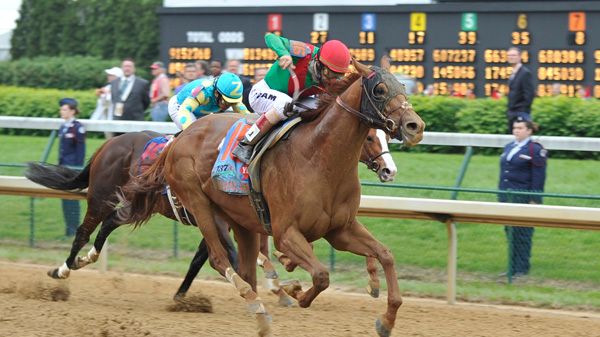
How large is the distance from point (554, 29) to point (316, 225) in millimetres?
8091

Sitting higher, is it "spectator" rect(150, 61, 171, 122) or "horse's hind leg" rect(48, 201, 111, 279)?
"spectator" rect(150, 61, 171, 122)

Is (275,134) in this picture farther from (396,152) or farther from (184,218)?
(396,152)

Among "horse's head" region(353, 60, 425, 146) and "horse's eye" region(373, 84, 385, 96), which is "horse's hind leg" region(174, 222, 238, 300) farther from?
"horse's eye" region(373, 84, 385, 96)

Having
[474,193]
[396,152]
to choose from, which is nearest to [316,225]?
[474,193]

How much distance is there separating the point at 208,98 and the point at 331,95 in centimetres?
179

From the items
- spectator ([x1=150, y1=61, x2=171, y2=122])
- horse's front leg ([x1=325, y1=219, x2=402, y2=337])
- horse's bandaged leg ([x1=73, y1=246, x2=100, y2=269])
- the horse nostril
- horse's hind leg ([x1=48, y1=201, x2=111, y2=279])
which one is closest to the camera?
the horse nostril

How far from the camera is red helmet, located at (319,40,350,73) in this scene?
6456 millimetres

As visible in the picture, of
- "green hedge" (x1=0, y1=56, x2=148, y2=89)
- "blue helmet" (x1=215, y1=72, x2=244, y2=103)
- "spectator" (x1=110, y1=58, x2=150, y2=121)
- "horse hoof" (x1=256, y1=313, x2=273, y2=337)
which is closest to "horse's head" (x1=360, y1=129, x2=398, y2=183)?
"horse hoof" (x1=256, y1=313, x2=273, y2=337)

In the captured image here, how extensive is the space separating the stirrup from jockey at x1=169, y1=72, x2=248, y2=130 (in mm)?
1093

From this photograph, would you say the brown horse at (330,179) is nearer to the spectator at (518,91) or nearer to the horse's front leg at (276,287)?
the horse's front leg at (276,287)

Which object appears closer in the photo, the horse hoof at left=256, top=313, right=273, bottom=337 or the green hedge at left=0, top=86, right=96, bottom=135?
the horse hoof at left=256, top=313, right=273, bottom=337

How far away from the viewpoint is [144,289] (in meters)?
8.75

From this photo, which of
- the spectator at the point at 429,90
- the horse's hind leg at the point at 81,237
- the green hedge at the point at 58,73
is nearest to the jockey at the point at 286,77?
the horse's hind leg at the point at 81,237

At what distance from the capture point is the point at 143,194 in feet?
26.2
